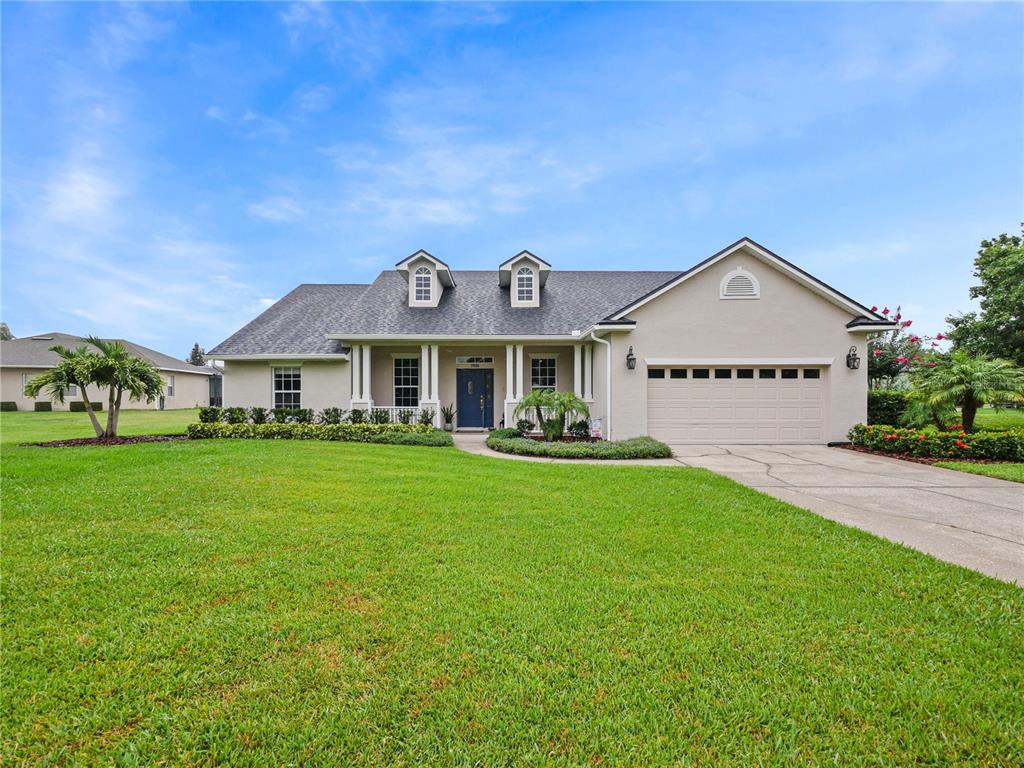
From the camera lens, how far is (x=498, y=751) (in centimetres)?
181

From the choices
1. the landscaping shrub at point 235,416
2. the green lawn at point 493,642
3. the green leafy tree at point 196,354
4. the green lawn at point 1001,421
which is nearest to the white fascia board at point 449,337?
the landscaping shrub at point 235,416

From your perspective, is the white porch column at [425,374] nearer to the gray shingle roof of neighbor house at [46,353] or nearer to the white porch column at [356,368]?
the white porch column at [356,368]

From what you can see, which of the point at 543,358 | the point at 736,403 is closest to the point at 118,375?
the point at 543,358

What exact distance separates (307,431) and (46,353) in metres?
27.8

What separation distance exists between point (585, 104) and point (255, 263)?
1966cm

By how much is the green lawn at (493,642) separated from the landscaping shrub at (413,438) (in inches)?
250

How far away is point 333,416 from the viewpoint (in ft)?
43.9

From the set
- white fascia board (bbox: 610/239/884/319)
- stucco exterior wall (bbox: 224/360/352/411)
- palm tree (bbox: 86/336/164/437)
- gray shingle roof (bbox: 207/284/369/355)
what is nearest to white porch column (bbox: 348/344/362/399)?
stucco exterior wall (bbox: 224/360/352/411)

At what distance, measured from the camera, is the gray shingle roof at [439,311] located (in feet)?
46.6

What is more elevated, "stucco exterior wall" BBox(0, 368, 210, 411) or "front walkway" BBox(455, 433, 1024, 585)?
"stucco exterior wall" BBox(0, 368, 210, 411)

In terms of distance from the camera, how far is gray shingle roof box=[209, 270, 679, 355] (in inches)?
559

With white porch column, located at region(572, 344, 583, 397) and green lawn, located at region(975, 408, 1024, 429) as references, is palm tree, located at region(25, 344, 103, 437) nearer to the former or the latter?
white porch column, located at region(572, 344, 583, 397)

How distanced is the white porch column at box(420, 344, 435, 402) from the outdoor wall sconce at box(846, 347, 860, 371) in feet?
40.3

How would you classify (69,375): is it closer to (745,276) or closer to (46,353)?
(745,276)
